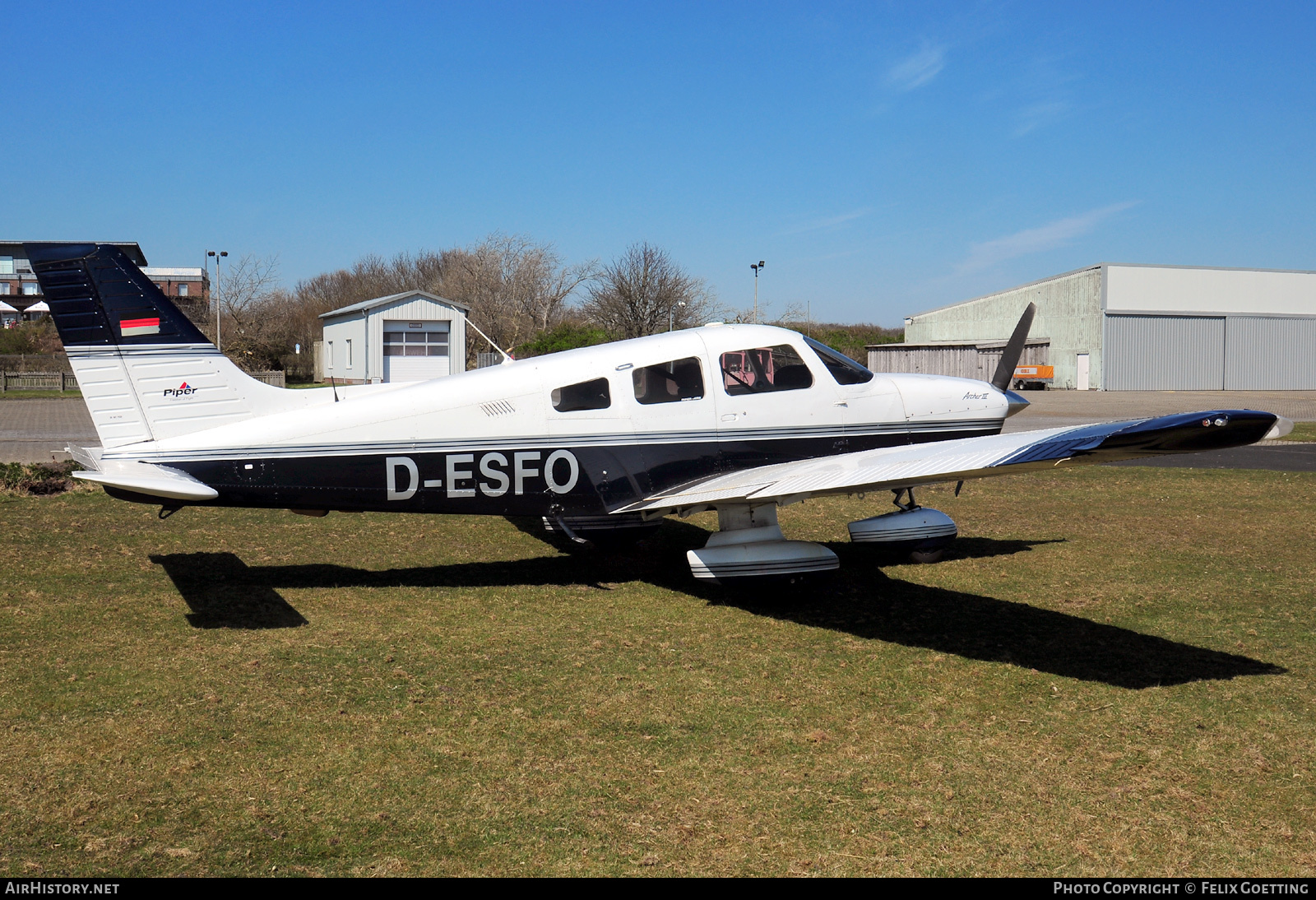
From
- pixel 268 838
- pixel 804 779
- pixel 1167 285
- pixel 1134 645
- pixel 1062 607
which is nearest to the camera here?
pixel 268 838

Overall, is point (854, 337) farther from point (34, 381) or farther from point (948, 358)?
point (34, 381)

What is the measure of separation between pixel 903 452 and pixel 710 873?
428 cm

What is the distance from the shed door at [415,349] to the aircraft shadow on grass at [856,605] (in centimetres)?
3422

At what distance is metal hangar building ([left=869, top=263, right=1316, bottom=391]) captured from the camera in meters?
52.5

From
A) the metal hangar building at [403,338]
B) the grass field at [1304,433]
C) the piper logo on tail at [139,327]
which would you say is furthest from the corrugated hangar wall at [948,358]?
the piper logo on tail at [139,327]

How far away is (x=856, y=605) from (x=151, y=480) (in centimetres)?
576

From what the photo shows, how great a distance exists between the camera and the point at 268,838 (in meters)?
4.03

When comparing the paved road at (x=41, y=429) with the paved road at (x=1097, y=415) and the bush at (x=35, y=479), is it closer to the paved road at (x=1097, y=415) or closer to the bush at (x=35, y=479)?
the paved road at (x=1097, y=415)

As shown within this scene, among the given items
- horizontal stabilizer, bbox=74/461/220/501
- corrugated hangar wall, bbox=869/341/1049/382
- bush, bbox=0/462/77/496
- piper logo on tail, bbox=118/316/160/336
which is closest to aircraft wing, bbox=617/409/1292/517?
horizontal stabilizer, bbox=74/461/220/501

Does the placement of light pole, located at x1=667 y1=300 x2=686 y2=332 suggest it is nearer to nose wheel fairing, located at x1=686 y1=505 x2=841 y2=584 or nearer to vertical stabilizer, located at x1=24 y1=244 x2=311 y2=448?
nose wheel fairing, located at x1=686 y1=505 x2=841 y2=584

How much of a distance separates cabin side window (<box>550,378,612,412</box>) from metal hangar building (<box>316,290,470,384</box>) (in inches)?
1370
